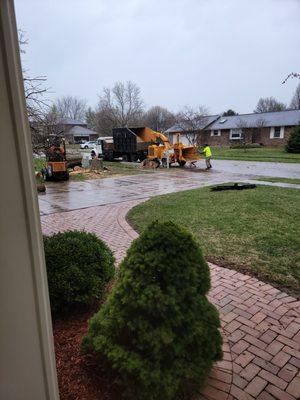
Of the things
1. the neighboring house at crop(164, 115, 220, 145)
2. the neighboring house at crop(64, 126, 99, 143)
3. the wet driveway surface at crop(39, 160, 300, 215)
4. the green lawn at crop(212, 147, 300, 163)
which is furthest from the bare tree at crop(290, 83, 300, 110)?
the wet driveway surface at crop(39, 160, 300, 215)

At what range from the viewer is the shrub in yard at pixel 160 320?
5.92 feet

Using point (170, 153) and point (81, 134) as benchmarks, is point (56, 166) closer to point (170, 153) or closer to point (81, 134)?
point (170, 153)

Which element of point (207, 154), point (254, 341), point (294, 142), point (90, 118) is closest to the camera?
point (254, 341)

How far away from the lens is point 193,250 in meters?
1.96

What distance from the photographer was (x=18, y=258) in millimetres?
1199

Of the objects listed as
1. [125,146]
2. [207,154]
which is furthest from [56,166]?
[207,154]

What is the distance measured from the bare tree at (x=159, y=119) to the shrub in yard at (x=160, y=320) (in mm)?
54953

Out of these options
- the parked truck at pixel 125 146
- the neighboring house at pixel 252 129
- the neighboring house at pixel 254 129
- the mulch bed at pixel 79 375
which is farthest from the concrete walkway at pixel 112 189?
the neighboring house at pixel 254 129

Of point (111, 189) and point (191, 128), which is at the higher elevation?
point (191, 128)

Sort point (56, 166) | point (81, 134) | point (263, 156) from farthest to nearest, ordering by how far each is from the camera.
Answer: point (81, 134)
point (263, 156)
point (56, 166)

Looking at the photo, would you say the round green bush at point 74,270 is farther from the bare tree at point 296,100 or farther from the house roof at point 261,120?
the bare tree at point 296,100

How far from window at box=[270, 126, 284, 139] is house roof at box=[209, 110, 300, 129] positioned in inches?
22.2

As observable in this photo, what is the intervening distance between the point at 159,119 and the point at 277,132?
28140 mm

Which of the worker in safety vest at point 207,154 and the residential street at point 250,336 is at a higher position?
the worker in safety vest at point 207,154
